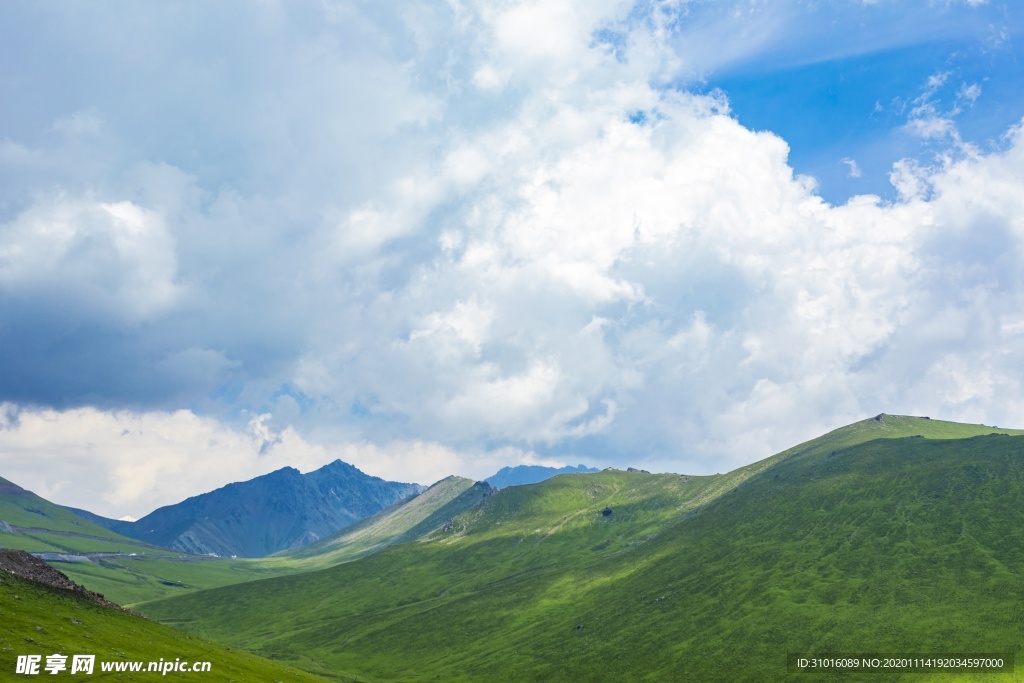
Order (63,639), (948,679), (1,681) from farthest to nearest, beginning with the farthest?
(948,679) < (63,639) < (1,681)

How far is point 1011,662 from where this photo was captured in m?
165

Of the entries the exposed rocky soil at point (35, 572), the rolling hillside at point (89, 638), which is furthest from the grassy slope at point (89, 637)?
the exposed rocky soil at point (35, 572)

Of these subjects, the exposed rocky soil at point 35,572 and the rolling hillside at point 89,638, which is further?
the exposed rocky soil at point 35,572

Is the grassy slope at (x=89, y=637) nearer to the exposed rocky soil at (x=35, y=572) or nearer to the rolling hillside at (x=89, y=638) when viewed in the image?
the rolling hillside at (x=89, y=638)

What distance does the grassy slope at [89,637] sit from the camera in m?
84.2

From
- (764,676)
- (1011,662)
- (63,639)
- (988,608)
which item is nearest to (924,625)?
(988,608)

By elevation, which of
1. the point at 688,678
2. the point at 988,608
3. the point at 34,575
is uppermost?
the point at 34,575

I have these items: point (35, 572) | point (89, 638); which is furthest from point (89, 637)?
point (35, 572)

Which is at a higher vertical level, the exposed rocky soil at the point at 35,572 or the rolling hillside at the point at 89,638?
the exposed rocky soil at the point at 35,572

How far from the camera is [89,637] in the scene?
97.5 meters

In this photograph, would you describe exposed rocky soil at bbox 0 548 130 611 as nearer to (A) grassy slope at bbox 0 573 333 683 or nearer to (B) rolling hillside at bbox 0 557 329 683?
(B) rolling hillside at bbox 0 557 329 683

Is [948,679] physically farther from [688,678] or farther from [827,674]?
[688,678]

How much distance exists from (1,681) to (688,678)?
566ft

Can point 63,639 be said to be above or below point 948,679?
above
